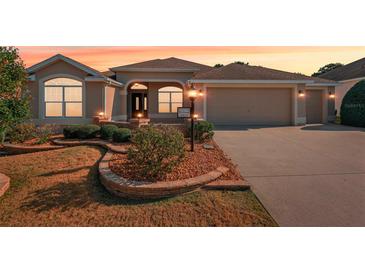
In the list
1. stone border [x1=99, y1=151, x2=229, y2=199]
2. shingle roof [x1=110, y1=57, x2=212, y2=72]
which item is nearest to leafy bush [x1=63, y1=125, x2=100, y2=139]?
stone border [x1=99, y1=151, x2=229, y2=199]

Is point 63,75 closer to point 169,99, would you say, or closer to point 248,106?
point 169,99

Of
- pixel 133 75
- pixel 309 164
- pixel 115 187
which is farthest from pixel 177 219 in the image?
pixel 133 75

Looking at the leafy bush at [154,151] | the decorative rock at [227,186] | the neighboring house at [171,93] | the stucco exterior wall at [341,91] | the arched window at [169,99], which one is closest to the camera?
the decorative rock at [227,186]

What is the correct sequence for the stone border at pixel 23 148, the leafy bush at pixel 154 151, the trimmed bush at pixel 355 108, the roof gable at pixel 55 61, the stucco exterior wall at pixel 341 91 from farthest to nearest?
the stucco exterior wall at pixel 341 91
the trimmed bush at pixel 355 108
the roof gable at pixel 55 61
the stone border at pixel 23 148
the leafy bush at pixel 154 151

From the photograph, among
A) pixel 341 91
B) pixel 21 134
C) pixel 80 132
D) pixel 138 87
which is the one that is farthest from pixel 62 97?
pixel 341 91

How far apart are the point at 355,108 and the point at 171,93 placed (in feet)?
43.9

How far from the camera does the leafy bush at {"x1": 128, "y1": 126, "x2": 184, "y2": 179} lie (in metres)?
5.09

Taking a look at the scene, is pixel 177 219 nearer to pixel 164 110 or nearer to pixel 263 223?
pixel 263 223

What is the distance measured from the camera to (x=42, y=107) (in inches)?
524

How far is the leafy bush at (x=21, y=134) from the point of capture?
9.70 metres

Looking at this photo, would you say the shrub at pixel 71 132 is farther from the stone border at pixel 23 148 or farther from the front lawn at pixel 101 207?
the front lawn at pixel 101 207

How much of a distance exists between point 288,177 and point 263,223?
2243 millimetres

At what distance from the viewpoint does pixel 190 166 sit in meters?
5.70

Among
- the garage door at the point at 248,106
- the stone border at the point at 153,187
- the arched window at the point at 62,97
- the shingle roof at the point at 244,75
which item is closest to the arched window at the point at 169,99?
the shingle roof at the point at 244,75
